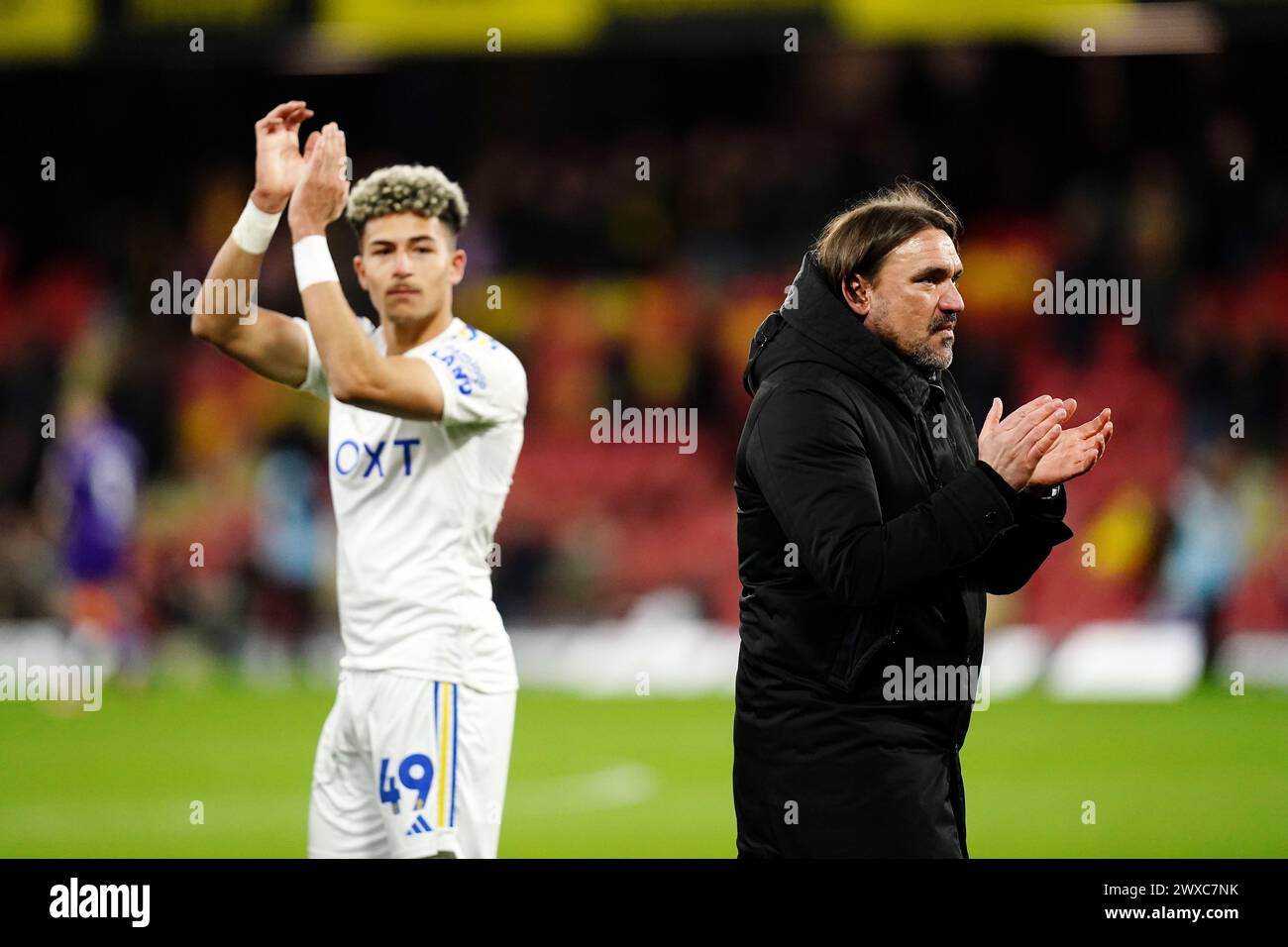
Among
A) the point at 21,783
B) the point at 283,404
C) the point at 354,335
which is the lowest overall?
the point at 21,783

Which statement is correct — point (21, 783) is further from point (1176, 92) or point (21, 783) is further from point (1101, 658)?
point (1176, 92)

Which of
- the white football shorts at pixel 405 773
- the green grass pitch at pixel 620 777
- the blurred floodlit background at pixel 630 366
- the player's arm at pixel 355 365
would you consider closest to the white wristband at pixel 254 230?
the player's arm at pixel 355 365

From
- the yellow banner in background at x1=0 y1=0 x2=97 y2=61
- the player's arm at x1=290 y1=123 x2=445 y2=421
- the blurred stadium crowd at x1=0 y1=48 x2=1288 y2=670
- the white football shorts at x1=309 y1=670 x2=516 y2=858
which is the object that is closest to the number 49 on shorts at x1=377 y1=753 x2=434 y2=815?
the white football shorts at x1=309 y1=670 x2=516 y2=858

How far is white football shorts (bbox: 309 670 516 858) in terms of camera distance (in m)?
4.45

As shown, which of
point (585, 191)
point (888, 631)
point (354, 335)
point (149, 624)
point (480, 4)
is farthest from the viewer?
point (585, 191)

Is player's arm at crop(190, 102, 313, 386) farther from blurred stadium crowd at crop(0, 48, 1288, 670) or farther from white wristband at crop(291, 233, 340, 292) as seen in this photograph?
blurred stadium crowd at crop(0, 48, 1288, 670)

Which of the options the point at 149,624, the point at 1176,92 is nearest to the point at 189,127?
the point at 149,624

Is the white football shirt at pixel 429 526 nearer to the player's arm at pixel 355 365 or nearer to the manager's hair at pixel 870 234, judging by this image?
the player's arm at pixel 355 365

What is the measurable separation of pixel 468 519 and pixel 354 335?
1.99 ft

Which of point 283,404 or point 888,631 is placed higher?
point 283,404

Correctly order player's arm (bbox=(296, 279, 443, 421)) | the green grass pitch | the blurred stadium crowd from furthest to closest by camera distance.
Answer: the blurred stadium crowd, the green grass pitch, player's arm (bbox=(296, 279, 443, 421))

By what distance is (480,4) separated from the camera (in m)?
11.3

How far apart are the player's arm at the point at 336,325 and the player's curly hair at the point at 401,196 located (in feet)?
0.61

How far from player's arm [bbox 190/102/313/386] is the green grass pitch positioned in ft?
10.6
